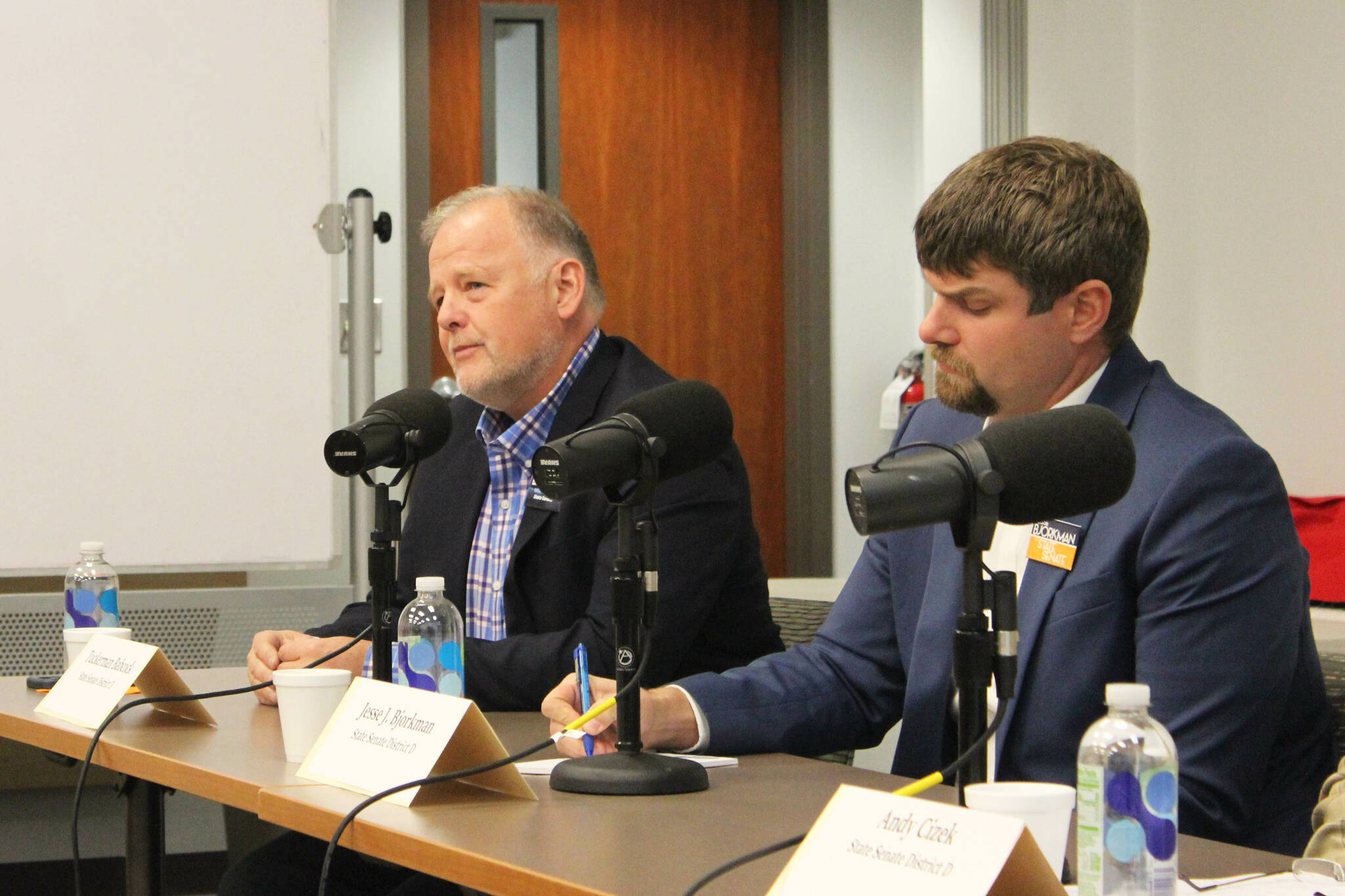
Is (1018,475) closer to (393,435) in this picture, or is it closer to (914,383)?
(393,435)

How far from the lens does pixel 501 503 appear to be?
208cm

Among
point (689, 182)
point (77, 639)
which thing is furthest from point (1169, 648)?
point (689, 182)

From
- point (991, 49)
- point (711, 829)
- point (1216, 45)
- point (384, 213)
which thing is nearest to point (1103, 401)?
point (711, 829)

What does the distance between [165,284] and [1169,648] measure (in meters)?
2.32

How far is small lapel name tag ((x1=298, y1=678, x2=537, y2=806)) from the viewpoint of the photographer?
1.18 meters

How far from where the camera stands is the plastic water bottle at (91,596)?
208 cm

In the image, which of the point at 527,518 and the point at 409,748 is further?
A: the point at 527,518

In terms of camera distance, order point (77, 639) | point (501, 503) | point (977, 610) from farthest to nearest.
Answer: point (501, 503) → point (77, 639) → point (977, 610)

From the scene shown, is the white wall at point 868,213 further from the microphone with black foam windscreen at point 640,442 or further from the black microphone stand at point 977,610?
the black microphone stand at point 977,610

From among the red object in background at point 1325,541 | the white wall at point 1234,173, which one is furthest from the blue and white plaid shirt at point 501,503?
the white wall at point 1234,173

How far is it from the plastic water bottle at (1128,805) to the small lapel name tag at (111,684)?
1.09m

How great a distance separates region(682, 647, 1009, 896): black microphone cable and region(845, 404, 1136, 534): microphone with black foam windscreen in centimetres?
13

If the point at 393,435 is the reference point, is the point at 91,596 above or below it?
below

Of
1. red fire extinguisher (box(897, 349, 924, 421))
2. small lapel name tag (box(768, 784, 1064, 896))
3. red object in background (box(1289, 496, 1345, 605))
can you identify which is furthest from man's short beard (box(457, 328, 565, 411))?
red fire extinguisher (box(897, 349, 924, 421))
